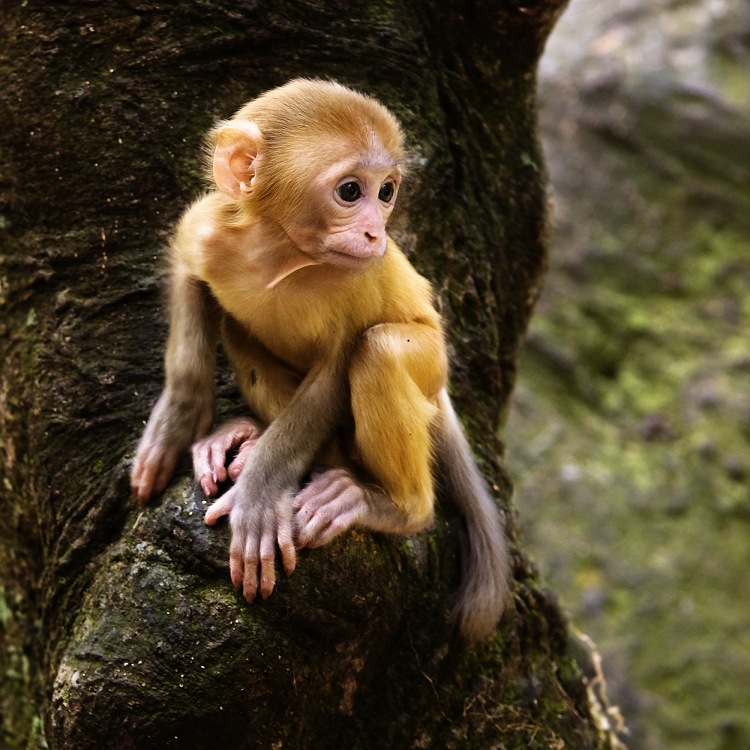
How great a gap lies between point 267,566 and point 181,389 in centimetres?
69

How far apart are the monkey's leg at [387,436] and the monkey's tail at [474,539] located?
0.29 metres

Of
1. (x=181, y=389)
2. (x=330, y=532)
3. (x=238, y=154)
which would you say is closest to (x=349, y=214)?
(x=238, y=154)

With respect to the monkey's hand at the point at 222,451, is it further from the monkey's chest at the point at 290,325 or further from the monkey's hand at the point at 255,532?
the monkey's chest at the point at 290,325

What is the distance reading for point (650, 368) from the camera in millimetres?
7680

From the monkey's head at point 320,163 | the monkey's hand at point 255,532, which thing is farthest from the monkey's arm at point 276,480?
the monkey's head at point 320,163

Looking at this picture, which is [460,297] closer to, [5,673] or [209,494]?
[209,494]

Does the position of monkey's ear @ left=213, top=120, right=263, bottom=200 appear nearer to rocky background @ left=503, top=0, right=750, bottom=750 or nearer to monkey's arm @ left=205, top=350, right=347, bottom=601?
monkey's arm @ left=205, top=350, right=347, bottom=601

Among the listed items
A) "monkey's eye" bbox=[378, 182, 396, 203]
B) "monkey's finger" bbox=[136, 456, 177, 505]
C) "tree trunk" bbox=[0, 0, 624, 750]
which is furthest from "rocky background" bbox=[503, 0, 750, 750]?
"monkey's finger" bbox=[136, 456, 177, 505]

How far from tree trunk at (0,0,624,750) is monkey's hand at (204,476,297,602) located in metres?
0.05

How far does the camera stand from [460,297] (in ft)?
11.7

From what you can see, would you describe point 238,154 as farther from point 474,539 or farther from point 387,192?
point 474,539

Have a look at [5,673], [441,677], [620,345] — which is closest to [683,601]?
[620,345]

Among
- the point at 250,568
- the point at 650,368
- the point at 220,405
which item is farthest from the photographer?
the point at 650,368

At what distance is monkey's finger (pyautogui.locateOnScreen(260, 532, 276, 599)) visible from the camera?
245 centimetres
